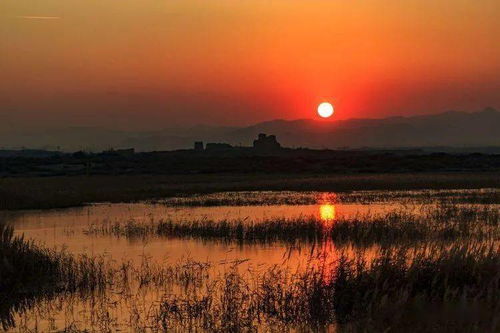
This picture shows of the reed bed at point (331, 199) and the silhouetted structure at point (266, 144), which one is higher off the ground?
the silhouetted structure at point (266, 144)

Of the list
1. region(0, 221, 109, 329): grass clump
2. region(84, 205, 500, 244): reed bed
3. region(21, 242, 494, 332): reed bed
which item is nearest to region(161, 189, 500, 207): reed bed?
region(84, 205, 500, 244): reed bed

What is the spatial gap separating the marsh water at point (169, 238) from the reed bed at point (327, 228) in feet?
2.37

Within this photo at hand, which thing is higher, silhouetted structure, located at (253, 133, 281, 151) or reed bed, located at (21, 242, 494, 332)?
silhouetted structure, located at (253, 133, 281, 151)

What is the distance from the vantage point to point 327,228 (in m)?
24.2

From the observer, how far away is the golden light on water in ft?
92.8

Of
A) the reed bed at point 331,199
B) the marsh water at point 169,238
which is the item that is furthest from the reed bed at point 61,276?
the reed bed at point 331,199

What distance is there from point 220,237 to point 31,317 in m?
11.1

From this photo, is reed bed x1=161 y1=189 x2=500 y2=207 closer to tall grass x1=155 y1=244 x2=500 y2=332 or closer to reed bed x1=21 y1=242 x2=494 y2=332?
reed bed x1=21 y1=242 x2=494 y2=332

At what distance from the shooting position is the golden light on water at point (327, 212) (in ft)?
92.8

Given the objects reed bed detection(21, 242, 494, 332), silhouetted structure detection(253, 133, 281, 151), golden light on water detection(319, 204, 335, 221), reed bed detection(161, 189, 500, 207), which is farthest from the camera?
silhouetted structure detection(253, 133, 281, 151)

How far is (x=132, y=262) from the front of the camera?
61.2 feet

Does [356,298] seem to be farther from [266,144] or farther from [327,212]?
[266,144]

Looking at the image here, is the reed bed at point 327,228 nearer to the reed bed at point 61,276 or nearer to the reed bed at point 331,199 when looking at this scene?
the reed bed at point 61,276

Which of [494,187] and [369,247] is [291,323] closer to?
[369,247]
